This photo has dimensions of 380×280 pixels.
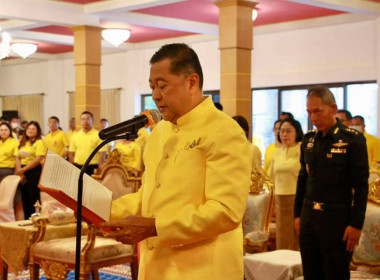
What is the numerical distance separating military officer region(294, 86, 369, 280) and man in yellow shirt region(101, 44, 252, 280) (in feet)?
4.90

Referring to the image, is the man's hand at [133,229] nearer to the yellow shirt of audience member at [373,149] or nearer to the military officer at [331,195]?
the military officer at [331,195]

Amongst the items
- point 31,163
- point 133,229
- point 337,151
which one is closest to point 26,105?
point 31,163

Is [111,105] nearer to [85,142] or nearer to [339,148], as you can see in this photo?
[85,142]

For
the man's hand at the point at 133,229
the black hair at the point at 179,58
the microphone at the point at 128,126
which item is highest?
the black hair at the point at 179,58

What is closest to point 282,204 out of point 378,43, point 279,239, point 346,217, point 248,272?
point 279,239

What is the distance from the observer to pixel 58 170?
227 centimetres

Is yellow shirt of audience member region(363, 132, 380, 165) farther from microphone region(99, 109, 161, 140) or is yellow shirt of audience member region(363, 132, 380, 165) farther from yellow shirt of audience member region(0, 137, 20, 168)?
microphone region(99, 109, 161, 140)

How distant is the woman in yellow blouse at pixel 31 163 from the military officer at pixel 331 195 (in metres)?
6.46

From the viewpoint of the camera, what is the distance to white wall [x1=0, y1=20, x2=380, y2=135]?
11.6 meters

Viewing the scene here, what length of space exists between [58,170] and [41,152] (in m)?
7.43

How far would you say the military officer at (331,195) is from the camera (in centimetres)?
353

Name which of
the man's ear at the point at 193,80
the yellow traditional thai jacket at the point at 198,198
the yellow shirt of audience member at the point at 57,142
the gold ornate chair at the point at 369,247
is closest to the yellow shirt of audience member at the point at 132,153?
the yellow shirt of audience member at the point at 57,142

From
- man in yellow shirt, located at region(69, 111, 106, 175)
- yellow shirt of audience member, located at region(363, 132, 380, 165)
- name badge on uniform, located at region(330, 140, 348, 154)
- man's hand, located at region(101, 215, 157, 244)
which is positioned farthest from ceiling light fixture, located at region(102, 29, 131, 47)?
man's hand, located at region(101, 215, 157, 244)

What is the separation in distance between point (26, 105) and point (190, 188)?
1820 centimetres
